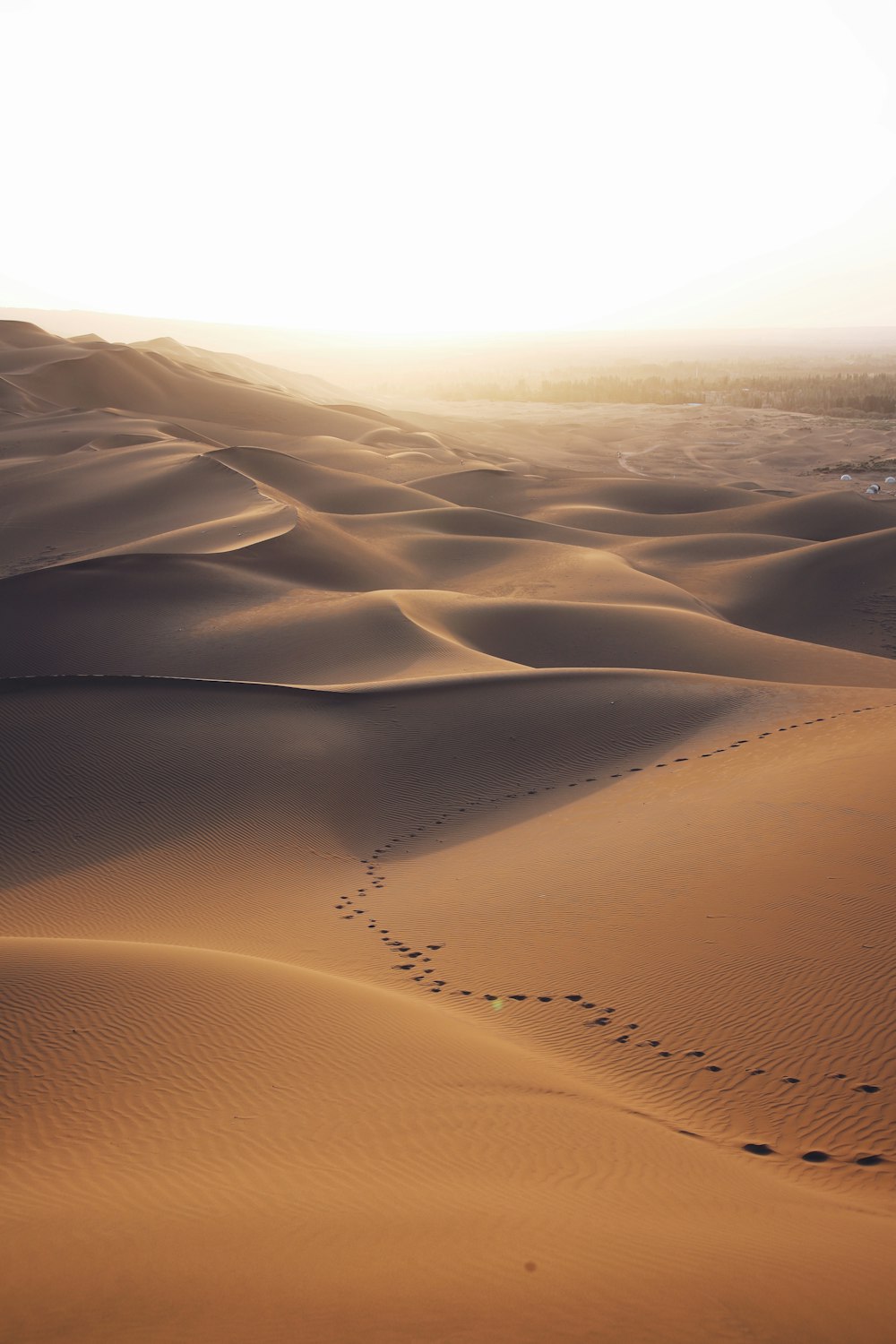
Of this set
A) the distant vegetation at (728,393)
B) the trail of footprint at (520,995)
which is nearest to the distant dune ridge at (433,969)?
the trail of footprint at (520,995)

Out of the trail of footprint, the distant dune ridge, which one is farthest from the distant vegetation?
the trail of footprint

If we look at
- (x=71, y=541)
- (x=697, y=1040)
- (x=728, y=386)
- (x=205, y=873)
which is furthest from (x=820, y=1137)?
(x=728, y=386)

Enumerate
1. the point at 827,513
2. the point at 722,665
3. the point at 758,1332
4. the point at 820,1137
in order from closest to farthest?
the point at 758,1332 < the point at 820,1137 < the point at 722,665 < the point at 827,513

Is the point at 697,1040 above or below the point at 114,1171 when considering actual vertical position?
below

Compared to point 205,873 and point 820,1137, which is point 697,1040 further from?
point 205,873

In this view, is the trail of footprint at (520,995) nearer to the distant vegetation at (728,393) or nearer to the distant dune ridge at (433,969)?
the distant dune ridge at (433,969)

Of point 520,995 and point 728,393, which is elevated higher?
point 728,393

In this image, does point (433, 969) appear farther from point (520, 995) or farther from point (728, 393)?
point (728, 393)

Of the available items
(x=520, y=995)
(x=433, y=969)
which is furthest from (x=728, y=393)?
(x=520, y=995)
